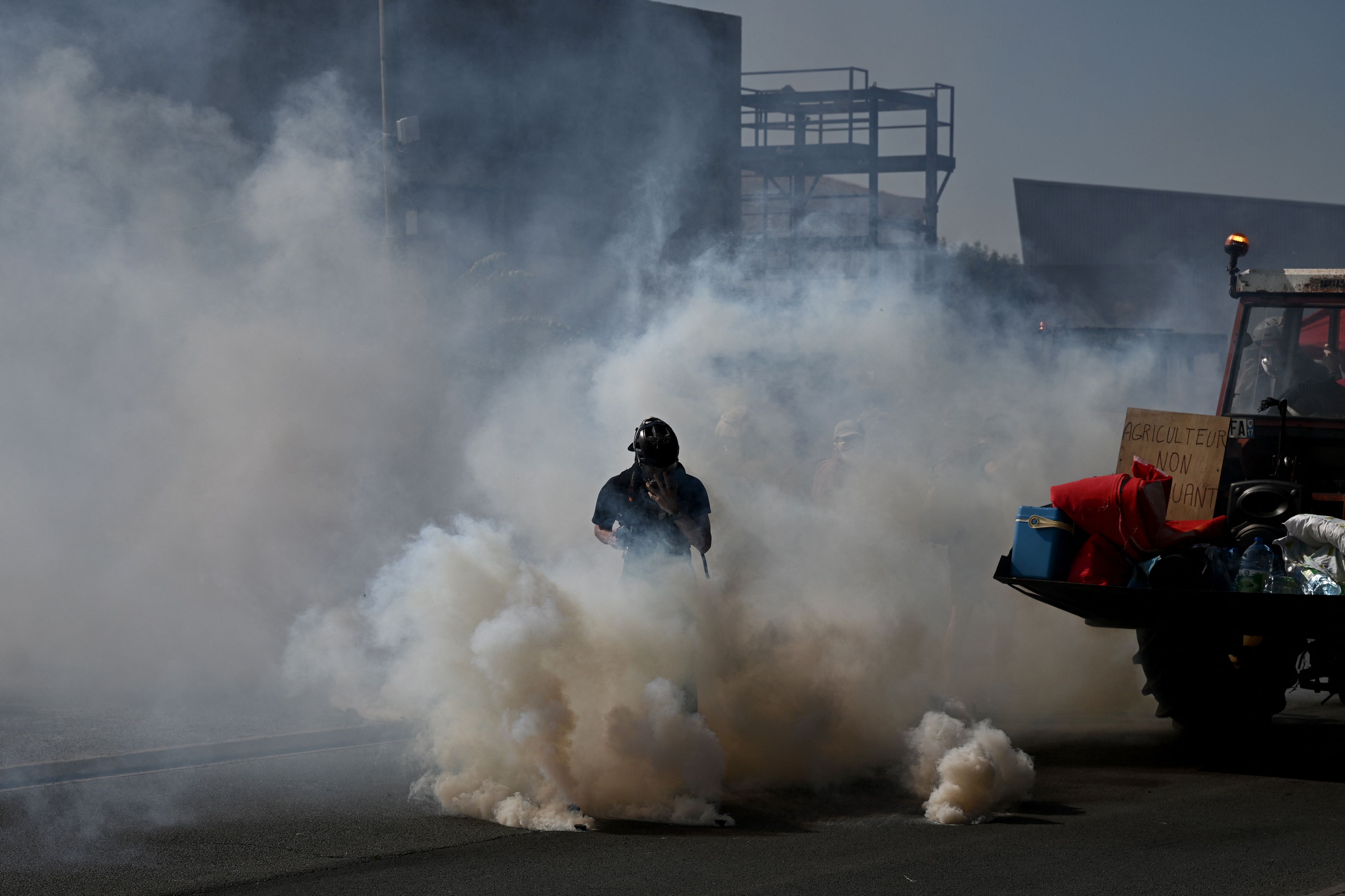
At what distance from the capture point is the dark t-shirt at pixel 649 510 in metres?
5.73

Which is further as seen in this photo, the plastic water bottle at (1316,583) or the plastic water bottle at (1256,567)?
the plastic water bottle at (1256,567)

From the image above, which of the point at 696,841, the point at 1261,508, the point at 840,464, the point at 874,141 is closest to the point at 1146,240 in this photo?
the point at 874,141

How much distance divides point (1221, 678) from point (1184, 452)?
124cm

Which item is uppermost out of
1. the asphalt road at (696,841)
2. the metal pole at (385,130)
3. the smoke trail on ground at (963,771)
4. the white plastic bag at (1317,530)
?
the metal pole at (385,130)

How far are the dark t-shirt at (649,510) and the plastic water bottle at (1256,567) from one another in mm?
2331

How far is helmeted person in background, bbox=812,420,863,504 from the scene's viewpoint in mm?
7707

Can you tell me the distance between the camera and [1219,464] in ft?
22.2

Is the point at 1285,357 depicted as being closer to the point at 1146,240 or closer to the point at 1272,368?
the point at 1272,368

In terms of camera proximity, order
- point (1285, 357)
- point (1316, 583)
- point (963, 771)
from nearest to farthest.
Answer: point (963, 771) < point (1316, 583) < point (1285, 357)

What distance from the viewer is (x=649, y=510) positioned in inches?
227

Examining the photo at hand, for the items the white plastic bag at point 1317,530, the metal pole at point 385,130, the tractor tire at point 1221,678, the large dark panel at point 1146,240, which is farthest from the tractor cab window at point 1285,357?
the large dark panel at point 1146,240

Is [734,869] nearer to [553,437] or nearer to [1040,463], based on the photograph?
[553,437]

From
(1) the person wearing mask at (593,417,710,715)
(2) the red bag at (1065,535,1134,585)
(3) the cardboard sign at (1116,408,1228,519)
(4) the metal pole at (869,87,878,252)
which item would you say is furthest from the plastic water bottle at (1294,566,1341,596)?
(4) the metal pole at (869,87,878,252)

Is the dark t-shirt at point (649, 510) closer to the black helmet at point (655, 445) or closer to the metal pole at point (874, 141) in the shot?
the black helmet at point (655, 445)
